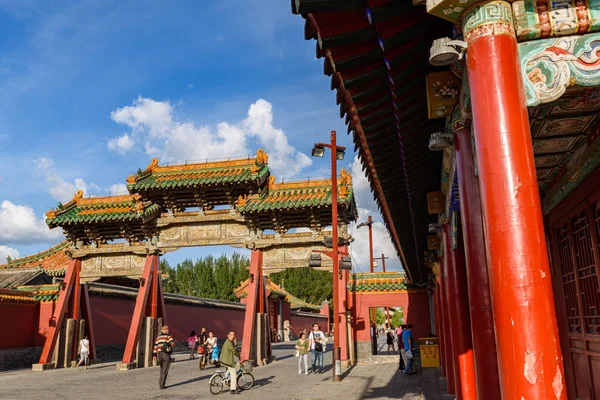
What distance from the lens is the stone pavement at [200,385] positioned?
1171 centimetres

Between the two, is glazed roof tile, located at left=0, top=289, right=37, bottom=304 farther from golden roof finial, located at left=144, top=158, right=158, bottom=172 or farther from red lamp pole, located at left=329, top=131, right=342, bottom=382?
red lamp pole, located at left=329, top=131, right=342, bottom=382

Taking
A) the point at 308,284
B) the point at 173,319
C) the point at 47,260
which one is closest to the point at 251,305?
the point at 173,319

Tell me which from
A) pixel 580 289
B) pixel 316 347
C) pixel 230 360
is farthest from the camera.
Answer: pixel 316 347

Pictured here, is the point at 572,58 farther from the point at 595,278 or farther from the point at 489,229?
the point at 595,278

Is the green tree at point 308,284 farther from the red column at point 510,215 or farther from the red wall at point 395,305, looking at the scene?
the red column at point 510,215

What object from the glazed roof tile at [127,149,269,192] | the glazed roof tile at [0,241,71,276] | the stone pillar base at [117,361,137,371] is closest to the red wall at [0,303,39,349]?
the glazed roof tile at [0,241,71,276]

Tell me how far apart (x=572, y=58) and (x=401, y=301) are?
18.5m

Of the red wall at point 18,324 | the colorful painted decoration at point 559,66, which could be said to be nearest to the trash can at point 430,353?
the colorful painted decoration at point 559,66

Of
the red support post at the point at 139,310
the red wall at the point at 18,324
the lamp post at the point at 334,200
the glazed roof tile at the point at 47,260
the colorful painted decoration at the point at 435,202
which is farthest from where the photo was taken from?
the glazed roof tile at the point at 47,260

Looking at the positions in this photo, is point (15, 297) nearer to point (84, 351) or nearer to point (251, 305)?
point (84, 351)

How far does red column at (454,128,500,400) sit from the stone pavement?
274 inches

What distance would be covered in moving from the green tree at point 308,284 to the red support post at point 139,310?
34998 millimetres

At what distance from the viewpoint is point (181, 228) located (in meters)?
19.8

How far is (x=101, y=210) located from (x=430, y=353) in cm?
1459
